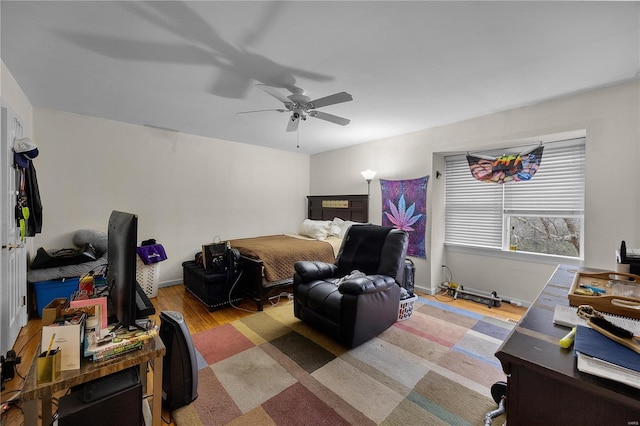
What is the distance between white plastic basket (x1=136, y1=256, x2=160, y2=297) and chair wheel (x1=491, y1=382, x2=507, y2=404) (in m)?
3.82

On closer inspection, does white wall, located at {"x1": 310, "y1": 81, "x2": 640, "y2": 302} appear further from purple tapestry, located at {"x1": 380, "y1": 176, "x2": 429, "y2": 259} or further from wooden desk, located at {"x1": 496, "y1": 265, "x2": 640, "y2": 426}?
wooden desk, located at {"x1": 496, "y1": 265, "x2": 640, "y2": 426}

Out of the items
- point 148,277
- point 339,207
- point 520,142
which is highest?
point 520,142

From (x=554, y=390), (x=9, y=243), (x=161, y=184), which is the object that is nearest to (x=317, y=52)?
(x=554, y=390)

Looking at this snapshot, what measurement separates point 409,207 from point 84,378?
3.86 m

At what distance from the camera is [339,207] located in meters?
5.02

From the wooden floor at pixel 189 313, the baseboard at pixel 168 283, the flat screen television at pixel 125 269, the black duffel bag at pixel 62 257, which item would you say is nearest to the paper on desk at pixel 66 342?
the flat screen television at pixel 125 269

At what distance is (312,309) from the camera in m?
2.47

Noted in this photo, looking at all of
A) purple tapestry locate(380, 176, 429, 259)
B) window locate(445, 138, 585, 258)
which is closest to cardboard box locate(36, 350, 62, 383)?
purple tapestry locate(380, 176, 429, 259)

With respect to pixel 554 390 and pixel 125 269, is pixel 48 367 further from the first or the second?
pixel 554 390

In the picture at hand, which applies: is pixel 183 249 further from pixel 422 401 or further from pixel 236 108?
pixel 422 401

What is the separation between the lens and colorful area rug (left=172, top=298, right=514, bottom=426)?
1562 mm

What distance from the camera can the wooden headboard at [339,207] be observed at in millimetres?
4633

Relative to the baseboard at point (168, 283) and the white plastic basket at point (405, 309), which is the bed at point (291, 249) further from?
the white plastic basket at point (405, 309)

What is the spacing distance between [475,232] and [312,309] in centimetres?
277
